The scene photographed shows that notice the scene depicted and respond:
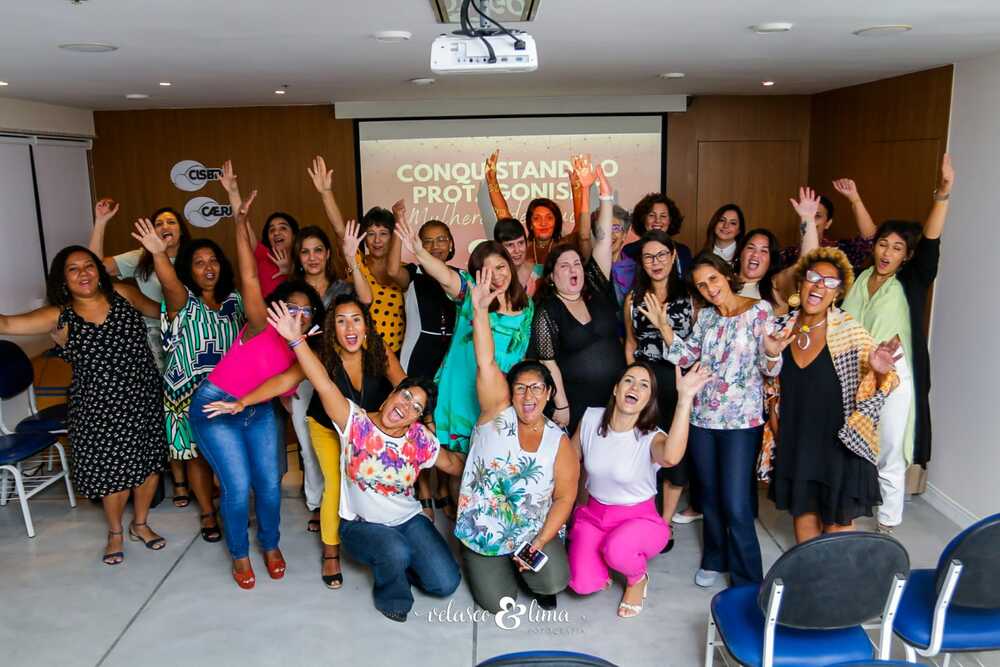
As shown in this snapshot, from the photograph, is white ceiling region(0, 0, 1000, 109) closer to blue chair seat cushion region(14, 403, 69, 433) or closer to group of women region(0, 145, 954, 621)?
group of women region(0, 145, 954, 621)

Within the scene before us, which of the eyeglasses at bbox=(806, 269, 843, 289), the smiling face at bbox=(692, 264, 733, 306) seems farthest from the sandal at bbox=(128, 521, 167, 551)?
the eyeglasses at bbox=(806, 269, 843, 289)

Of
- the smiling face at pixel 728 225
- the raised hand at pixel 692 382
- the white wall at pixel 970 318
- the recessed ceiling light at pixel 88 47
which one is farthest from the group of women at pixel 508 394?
the recessed ceiling light at pixel 88 47

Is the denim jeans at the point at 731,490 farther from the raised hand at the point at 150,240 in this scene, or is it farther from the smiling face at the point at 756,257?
the raised hand at the point at 150,240

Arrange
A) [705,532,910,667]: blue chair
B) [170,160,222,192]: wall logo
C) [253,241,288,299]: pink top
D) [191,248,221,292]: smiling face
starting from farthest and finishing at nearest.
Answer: [170,160,222,192]: wall logo
[253,241,288,299]: pink top
[191,248,221,292]: smiling face
[705,532,910,667]: blue chair

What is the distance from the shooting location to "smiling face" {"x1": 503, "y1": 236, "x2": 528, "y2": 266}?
4.04 metres

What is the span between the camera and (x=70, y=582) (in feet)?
12.3

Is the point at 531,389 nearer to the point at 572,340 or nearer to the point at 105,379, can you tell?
the point at 572,340

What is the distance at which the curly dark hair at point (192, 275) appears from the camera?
3.98 meters

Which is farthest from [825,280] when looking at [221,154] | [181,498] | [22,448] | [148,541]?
[221,154]

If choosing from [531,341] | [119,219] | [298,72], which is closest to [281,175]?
[119,219]

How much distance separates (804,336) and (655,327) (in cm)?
64

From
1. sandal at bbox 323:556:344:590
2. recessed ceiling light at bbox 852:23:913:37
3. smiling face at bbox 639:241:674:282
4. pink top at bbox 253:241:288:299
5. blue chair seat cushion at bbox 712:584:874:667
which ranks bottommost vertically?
sandal at bbox 323:556:344:590

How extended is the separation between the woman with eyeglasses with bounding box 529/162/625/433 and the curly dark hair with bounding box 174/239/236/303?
5.09 ft

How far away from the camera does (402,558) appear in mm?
3410
